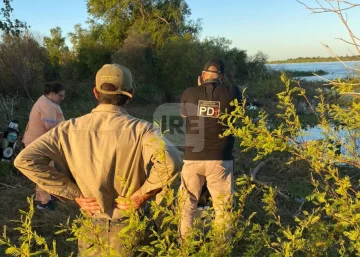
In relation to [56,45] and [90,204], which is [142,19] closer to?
[56,45]

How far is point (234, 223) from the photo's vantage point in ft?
6.11

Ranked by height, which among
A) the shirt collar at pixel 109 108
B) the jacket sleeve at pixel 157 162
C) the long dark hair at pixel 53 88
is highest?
the shirt collar at pixel 109 108

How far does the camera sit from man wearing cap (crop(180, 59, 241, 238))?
3.84 m

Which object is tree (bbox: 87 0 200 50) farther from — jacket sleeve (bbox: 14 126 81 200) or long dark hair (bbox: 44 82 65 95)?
jacket sleeve (bbox: 14 126 81 200)

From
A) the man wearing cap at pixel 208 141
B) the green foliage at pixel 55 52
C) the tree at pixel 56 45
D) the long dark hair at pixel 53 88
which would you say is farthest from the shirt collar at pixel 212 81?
the tree at pixel 56 45

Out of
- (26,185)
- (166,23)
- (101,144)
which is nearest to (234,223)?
(101,144)

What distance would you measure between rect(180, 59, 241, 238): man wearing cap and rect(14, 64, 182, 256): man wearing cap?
1662 millimetres

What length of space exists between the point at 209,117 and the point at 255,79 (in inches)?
967

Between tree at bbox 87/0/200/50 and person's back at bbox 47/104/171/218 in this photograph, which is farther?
tree at bbox 87/0/200/50

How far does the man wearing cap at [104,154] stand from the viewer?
2.13 m

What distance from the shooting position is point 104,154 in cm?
215

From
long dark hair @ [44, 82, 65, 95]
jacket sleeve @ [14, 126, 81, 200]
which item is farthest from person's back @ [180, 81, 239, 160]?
long dark hair @ [44, 82, 65, 95]

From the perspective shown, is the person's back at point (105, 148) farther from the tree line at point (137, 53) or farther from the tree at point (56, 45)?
the tree at point (56, 45)

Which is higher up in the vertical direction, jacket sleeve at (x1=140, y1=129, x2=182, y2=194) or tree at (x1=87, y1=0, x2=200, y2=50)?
tree at (x1=87, y1=0, x2=200, y2=50)
